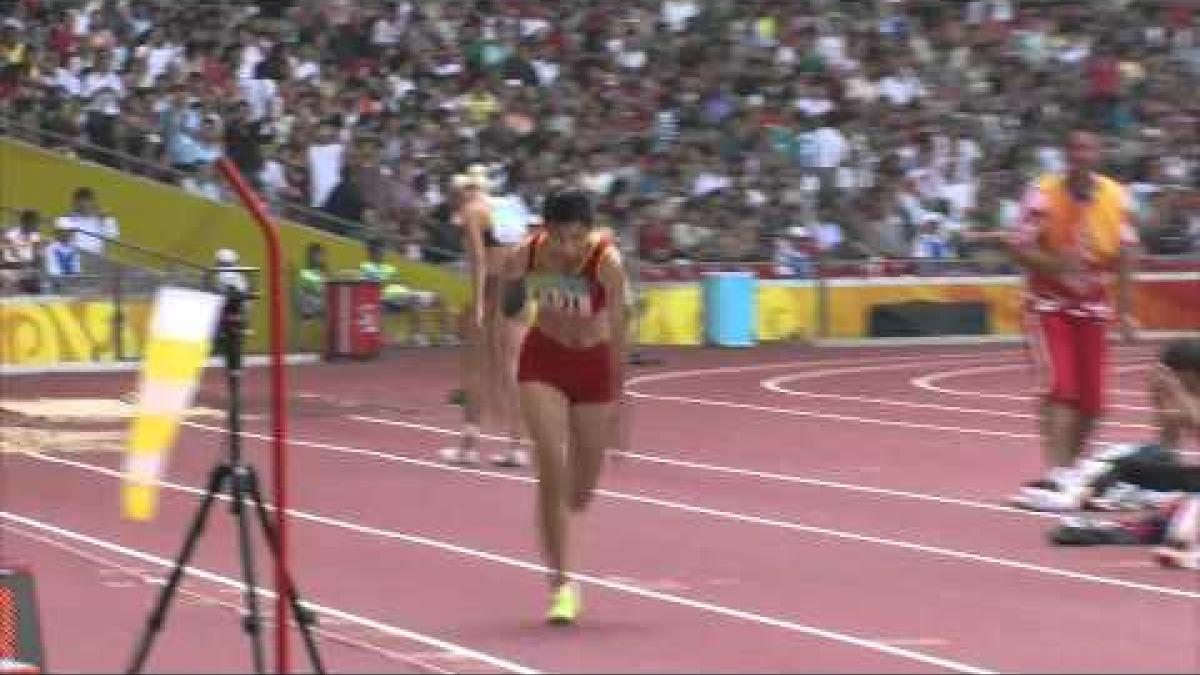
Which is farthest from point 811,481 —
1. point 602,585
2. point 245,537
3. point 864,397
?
point 245,537

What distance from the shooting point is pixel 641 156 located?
107 feet

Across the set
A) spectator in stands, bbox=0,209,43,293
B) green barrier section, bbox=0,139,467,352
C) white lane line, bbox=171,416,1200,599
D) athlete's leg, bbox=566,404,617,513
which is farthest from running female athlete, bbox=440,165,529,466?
green barrier section, bbox=0,139,467,352

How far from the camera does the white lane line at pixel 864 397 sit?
20.6m

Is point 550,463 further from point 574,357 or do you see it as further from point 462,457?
point 462,457

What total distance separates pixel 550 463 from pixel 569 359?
1.50 ft

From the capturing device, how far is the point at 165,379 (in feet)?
23.2

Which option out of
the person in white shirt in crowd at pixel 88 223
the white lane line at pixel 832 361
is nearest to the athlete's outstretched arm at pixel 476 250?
the white lane line at pixel 832 361

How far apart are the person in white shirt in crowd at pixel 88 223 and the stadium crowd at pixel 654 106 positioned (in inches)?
39.6

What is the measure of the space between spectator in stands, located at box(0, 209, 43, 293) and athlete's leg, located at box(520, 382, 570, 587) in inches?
652

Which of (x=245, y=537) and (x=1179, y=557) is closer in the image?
(x=245, y=537)

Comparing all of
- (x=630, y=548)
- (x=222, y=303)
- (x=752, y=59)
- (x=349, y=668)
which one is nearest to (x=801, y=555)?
(x=630, y=548)

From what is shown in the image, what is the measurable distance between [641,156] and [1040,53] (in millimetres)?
6470

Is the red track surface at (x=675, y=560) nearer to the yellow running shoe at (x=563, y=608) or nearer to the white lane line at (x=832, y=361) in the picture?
the yellow running shoe at (x=563, y=608)

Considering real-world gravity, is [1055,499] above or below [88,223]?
below
